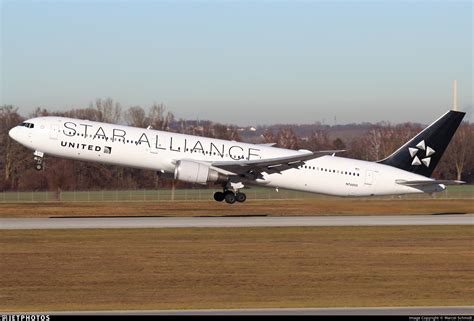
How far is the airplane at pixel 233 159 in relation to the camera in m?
42.6

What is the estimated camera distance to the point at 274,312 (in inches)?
686

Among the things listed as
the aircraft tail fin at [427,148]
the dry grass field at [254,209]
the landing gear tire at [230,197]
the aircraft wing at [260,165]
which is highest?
the aircraft tail fin at [427,148]

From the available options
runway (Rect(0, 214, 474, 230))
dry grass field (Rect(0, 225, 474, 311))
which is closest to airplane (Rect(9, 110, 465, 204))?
runway (Rect(0, 214, 474, 230))

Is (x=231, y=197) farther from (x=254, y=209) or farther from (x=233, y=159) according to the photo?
(x=254, y=209)

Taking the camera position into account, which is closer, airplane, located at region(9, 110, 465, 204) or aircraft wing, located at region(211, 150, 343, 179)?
airplane, located at region(9, 110, 465, 204)

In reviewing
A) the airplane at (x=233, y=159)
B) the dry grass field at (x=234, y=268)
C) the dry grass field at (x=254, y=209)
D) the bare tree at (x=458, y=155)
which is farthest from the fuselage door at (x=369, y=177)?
the bare tree at (x=458, y=155)

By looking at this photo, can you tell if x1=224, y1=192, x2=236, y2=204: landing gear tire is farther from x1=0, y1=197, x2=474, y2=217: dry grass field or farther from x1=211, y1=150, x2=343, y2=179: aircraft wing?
x1=0, y1=197, x2=474, y2=217: dry grass field

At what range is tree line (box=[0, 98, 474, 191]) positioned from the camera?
3260 inches

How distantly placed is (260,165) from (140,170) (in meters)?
45.8

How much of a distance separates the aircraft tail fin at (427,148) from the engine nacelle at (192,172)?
11450 mm

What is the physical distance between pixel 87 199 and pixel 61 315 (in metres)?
53.8

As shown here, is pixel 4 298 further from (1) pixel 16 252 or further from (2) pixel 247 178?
(2) pixel 247 178

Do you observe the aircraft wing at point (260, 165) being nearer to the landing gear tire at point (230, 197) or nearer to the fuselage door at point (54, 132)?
the landing gear tire at point (230, 197)

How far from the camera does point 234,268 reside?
25094 millimetres
